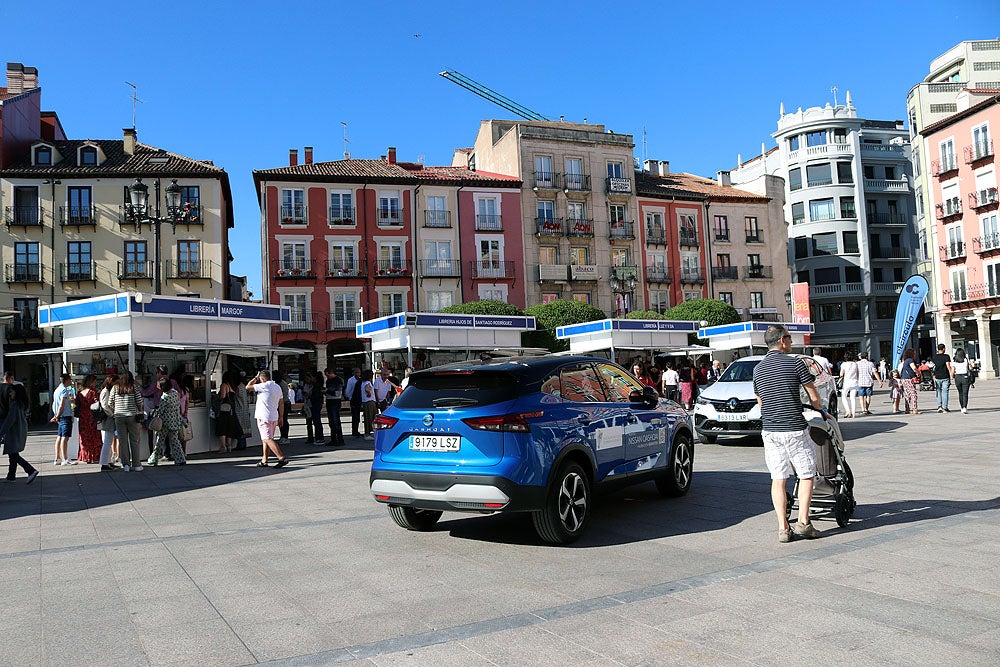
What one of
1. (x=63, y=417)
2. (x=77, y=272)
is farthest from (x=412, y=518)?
(x=77, y=272)

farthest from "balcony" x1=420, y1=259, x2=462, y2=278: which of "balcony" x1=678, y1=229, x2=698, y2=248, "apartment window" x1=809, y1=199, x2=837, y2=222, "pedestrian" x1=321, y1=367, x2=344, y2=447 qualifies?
"apartment window" x1=809, y1=199, x2=837, y2=222

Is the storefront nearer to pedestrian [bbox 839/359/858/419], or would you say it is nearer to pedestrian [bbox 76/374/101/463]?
pedestrian [bbox 76/374/101/463]

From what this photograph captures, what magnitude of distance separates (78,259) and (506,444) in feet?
137

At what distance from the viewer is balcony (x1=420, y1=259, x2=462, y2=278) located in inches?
1865

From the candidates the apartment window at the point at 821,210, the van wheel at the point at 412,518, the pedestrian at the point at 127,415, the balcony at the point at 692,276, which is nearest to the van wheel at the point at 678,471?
the van wheel at the point at 412,518

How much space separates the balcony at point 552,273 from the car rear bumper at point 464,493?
42.8 metres

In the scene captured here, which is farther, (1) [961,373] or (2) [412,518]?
(1) [961,373]

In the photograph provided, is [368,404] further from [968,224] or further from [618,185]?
[968,224]

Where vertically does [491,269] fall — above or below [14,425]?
above

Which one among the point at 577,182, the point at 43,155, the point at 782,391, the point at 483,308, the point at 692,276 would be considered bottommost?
the point at 782,391

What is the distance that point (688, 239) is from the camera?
180 ft

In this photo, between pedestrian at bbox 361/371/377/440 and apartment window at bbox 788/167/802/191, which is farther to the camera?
apartment window at bbox 788/167/802/191

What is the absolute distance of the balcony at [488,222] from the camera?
48875 mm

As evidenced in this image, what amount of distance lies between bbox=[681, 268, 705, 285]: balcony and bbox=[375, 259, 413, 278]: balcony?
19478 mm
